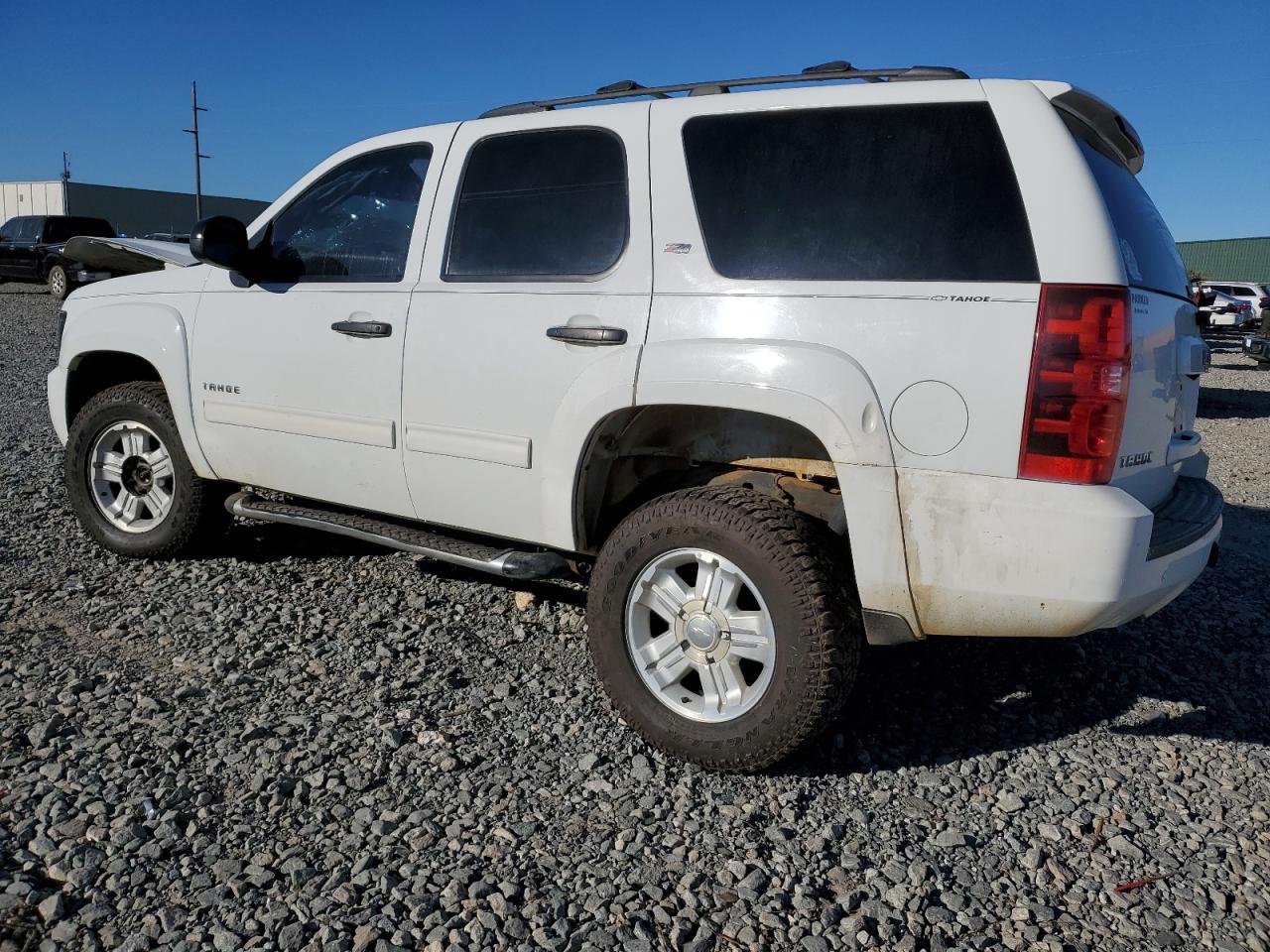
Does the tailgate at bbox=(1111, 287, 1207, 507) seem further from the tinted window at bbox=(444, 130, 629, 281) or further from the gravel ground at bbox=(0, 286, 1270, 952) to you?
the tinted window at bbox=(444, 130, 629, 281)

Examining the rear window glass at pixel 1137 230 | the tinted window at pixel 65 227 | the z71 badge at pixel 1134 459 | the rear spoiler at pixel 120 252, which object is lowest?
the z71 badge at pixel 1134 459

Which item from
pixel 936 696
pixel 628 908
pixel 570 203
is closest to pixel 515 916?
pixel 628 908

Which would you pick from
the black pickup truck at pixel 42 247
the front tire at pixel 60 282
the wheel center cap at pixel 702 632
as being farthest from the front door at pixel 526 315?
the front tire at pixel 60 282

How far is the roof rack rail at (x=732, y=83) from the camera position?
121 inches

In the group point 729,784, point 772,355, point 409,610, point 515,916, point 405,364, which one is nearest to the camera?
point 515,916

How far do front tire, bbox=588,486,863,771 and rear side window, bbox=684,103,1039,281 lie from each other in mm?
784

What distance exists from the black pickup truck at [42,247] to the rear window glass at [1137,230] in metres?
23.6

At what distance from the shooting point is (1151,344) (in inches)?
112

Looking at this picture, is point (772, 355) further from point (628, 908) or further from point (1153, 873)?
point (1153, 873)

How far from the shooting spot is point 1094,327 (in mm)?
2617

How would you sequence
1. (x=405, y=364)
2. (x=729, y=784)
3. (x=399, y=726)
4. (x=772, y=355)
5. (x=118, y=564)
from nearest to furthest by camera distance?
(x=772, y=355)
(x=729, y=784)
(x=399, y=726)
(x=405, y=364)
(x=118, y=564)

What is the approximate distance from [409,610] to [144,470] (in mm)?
1604

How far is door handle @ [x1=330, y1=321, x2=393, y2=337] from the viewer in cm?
381

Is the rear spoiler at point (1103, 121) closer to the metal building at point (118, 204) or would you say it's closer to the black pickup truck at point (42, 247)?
the black pickup truck at point (42, 247)
